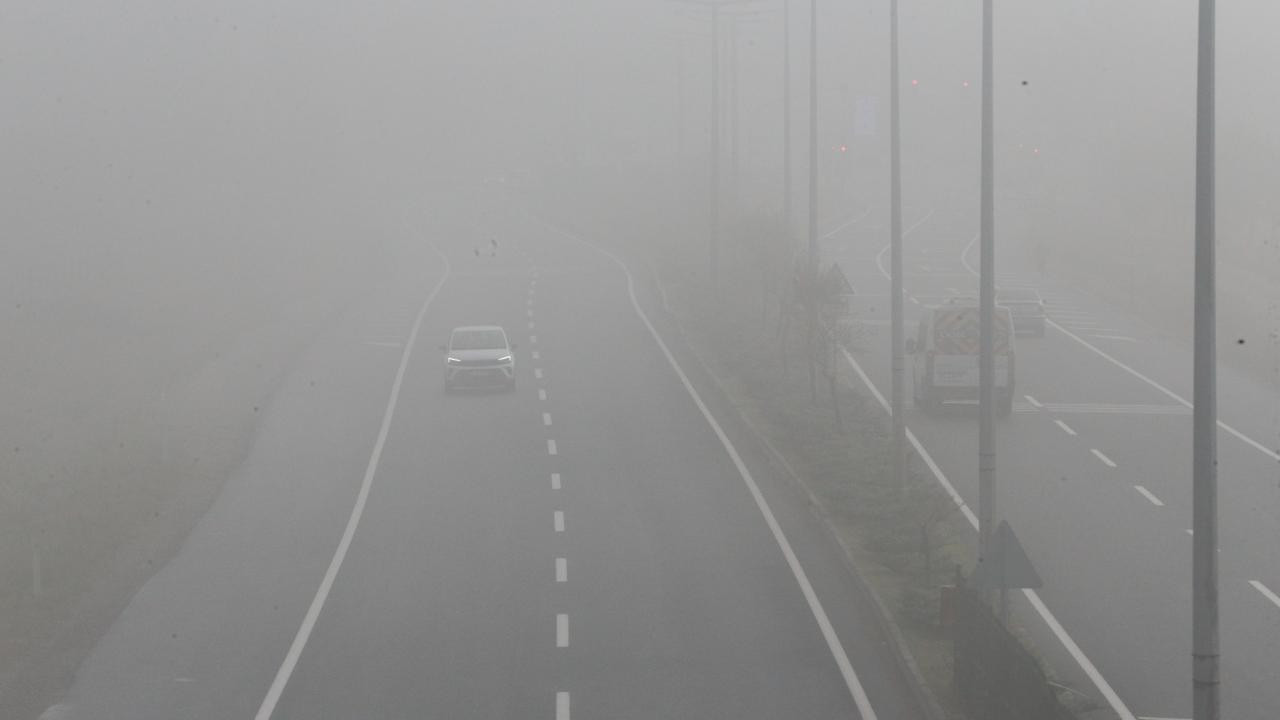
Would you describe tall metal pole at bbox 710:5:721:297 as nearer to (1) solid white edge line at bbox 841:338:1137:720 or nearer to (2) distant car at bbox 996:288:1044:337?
(2) distant car at bbox 996:288:1044:337

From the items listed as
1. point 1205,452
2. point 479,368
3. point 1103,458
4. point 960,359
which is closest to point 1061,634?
point 1205,452

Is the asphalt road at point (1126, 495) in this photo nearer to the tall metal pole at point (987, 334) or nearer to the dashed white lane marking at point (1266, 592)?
the dashed white lane marking at point (1266, 592)

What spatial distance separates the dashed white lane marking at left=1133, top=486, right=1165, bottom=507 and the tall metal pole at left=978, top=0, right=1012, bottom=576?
310 inches

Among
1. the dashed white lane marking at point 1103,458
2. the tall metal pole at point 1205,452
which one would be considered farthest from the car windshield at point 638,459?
the dashed white lane marking at point 1103,458

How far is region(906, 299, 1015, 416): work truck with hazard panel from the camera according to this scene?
120 feet

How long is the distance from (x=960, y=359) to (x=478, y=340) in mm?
13076

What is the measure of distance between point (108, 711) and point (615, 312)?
3977cm

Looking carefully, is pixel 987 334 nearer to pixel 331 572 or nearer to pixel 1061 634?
pixel 1061 634

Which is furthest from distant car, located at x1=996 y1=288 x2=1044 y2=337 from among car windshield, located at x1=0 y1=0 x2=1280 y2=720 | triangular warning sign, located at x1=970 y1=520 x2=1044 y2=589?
triangular warning sign, located at x1=970 y1=520 x2=1044 y2=589

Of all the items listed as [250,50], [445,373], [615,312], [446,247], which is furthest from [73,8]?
[445,373]

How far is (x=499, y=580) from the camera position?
23.7 m

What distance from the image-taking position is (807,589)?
22797 mm

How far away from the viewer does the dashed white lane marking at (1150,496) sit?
28.4m

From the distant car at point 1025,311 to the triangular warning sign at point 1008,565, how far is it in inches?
1355
